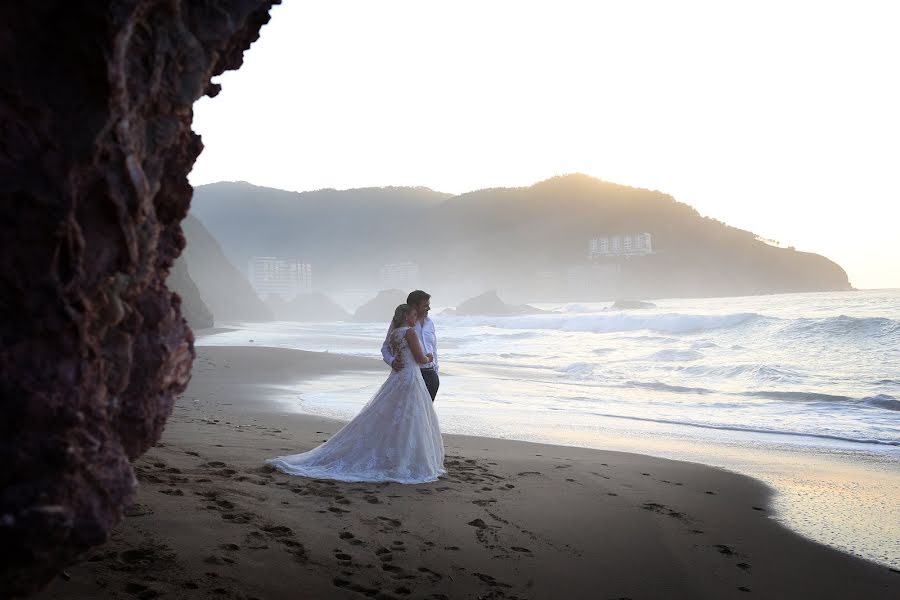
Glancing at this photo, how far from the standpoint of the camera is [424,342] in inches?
279

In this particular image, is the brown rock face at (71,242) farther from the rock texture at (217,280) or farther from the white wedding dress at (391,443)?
the rock texture at (217,280)

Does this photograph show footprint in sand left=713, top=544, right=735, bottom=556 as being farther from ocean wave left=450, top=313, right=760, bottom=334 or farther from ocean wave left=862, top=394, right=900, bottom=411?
ocean wave left=450, top=313, right=760, bottom=334

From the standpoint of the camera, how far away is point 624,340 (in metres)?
28.1

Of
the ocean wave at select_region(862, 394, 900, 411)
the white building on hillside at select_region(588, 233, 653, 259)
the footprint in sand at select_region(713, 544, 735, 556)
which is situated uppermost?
the white building on hillside at select_region(588, 233, 653, 259)

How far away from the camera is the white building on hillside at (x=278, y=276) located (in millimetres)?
96438

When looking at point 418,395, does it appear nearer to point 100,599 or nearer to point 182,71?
point 100,599

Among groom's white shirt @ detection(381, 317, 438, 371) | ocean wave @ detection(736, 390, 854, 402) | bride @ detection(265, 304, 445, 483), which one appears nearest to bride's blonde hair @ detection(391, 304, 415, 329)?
bride @ detection(265, 304, 445, 483)

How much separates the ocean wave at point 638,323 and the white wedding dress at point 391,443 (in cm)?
2606

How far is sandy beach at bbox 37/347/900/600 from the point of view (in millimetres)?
3559

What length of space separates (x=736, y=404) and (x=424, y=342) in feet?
27.3

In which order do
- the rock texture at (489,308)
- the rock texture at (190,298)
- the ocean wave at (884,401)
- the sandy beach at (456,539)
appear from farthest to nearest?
the rock texture at (489,308), the rock texture at (190,298), the ocean wave at (884,401), the sandy beach at (456,539)

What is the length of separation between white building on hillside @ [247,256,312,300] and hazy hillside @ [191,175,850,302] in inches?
212

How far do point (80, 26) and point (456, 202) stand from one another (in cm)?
10884

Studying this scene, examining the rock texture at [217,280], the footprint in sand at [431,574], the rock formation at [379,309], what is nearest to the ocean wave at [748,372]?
the footprint in sand at [431,574]
